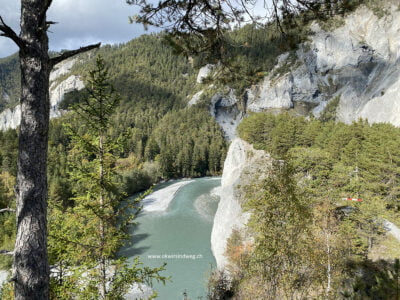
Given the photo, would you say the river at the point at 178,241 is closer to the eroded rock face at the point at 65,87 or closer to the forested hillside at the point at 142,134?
the forested hillside at the point at 142,134

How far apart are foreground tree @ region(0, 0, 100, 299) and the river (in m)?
15.3

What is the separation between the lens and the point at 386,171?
60.5 feet

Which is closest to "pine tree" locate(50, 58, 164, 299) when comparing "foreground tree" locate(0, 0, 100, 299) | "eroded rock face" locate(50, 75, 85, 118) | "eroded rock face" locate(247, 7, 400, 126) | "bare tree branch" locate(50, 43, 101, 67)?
"foreground tree" locate(0, 0, 100, 299)

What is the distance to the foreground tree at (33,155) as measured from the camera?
8.66 ft

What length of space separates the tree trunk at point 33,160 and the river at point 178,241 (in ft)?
A: 50.3

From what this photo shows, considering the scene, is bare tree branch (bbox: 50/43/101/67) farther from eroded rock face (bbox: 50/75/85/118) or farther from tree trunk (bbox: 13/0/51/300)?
eroded rock face (bbox: 50/75/85/118)

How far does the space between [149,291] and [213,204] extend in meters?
19.6

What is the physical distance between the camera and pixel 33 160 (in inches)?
108

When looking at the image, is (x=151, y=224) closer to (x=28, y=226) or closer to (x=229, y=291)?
(x=229, y=291)

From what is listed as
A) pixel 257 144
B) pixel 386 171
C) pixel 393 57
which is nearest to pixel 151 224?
pixel 257 144

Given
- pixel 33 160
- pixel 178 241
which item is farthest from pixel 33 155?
pixel 178 241

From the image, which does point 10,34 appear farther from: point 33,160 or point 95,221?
point 95,221

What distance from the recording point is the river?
56.4 feet

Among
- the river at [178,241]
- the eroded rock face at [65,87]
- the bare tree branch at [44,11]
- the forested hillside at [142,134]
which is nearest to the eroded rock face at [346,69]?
the forested hillside at [142,134]
